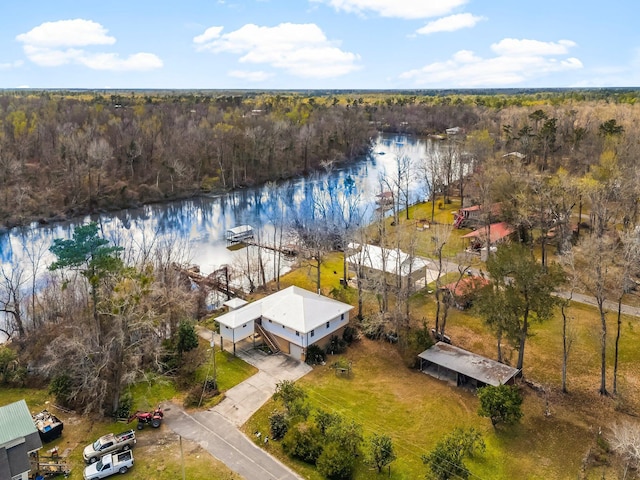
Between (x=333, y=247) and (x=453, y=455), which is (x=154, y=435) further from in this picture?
(x=333, y=247)

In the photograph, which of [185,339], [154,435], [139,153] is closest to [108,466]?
[154,435]

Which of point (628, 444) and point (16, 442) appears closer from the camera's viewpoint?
point (628, 444)

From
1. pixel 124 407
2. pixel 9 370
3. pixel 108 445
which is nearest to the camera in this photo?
pixel 108 445

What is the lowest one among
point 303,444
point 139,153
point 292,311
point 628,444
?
point 303,444

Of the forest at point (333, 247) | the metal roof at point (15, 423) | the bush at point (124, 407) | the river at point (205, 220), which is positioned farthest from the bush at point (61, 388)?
the river at point (205, 220)

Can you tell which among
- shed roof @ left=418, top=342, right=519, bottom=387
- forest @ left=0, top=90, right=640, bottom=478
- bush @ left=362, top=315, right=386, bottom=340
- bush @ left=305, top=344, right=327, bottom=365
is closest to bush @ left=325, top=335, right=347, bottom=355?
bush @ left=305, top=344, right=327, bottom=365

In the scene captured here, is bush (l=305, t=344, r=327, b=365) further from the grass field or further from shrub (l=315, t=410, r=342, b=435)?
shrub (l=315, t=410, r=342, b=435)

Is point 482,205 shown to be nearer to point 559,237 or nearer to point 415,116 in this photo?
point 559,237
